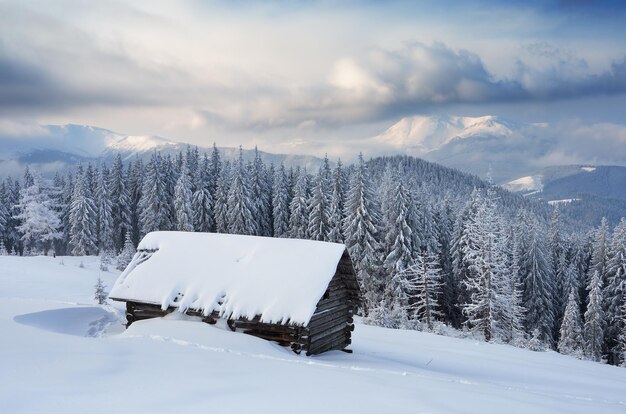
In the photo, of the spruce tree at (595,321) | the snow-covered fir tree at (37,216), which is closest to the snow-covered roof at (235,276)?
the spruce tree at (595,321)

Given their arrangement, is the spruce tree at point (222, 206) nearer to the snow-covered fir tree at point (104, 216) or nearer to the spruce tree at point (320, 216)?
the spruce tree at point (320, 216)

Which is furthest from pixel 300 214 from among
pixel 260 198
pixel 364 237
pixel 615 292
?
pixel 615 292

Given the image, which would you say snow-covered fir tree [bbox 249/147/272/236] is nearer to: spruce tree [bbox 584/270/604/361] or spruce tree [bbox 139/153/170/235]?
spruce tree [bbox 139/153/170/235]

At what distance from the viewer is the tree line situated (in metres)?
42.6

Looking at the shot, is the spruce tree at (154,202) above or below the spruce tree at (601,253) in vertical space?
above

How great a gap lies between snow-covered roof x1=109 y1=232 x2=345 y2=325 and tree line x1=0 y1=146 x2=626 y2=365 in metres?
17.8

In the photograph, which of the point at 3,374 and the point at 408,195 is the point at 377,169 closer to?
the point at 408,195

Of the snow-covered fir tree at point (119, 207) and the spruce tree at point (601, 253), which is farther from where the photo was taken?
the snow-covered fir tree at point (119, 207)

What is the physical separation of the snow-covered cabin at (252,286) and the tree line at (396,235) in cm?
1651

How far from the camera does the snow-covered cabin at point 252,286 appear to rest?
51.6 ft

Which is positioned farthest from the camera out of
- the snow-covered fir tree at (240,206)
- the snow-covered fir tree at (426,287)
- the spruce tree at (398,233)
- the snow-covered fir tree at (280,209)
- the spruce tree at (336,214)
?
the snow-covered fir tree at (280,209)

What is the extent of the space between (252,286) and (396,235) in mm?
33025

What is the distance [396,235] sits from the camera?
4722 cm

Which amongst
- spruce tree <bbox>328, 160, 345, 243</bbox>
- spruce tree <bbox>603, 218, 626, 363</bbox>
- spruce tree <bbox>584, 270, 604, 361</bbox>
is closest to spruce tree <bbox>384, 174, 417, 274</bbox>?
spruce tree <bbox>328, 160, 345, 243</bbox>
